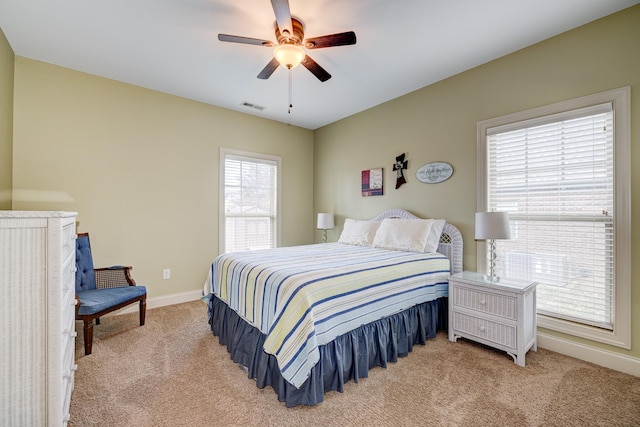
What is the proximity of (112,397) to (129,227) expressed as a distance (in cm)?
212

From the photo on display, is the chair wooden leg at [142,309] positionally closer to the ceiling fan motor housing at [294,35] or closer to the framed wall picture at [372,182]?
the ceiling fan motor housing at [294,35]

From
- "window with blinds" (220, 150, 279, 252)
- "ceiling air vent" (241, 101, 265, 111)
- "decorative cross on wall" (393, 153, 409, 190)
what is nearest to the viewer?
"decorative cross on wall" (393, 153, 409, 190)

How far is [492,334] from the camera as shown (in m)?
2.40

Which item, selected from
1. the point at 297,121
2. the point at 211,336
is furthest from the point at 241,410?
the point at 297,121

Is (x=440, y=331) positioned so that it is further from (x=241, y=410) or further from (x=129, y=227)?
(x=129, y=227)

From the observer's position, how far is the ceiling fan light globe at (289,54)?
214 cm

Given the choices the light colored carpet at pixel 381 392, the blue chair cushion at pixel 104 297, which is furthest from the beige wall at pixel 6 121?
the light colored carpet at pixel 381 392

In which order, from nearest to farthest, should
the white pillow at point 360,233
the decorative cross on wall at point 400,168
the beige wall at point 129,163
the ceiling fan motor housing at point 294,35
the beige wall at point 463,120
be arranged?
the ceiling fan motor housing at point 294,35 < the beige wall at point 463,120 < the beige wall at point 129,163 < the white pillow at point 360,233 < the decorative cross on wall at point 400,168

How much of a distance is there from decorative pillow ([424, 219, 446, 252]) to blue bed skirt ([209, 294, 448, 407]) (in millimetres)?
552

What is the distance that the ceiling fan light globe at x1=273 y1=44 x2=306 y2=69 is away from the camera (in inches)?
84.4

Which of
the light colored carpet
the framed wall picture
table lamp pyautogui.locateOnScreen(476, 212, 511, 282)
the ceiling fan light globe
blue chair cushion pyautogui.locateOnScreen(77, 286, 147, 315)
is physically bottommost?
the light colored carpet

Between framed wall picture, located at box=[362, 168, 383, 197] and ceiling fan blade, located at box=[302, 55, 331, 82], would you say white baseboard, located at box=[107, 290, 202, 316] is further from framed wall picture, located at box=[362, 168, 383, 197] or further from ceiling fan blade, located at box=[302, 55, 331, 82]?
ceiling fan blade, located at box=[302, 55, 331, 82]

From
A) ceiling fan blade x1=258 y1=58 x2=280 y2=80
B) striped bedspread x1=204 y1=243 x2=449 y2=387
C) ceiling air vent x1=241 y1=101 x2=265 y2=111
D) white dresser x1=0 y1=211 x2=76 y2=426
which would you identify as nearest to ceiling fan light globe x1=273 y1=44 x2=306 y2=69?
ceiling fan blade x1=258 y1=58 x2=280 y2=80

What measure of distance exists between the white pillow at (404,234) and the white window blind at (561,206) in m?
0.72
